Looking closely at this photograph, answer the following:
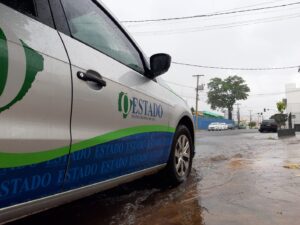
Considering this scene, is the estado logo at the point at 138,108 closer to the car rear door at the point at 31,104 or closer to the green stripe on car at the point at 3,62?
the car rear door at the point at 31,104

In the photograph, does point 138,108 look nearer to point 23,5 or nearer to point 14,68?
point 23,5

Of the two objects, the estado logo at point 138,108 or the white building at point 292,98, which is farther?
the white building at point 292,98

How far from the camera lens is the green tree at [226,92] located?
81125 millimetres

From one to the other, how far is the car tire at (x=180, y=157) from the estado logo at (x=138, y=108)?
61cm

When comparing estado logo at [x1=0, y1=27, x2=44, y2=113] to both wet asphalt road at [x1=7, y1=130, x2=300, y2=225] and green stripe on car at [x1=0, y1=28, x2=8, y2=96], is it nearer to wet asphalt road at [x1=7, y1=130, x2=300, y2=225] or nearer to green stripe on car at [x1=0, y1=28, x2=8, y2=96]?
green stripe on car at [x1=0, y1=28, x2=8, y2=96]

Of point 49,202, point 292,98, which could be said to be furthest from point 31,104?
point 292,98

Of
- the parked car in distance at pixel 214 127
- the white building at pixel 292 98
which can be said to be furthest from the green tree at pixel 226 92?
the parked car in distance at pixel 214 127

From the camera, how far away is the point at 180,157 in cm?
434

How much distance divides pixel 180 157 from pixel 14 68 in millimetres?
2757

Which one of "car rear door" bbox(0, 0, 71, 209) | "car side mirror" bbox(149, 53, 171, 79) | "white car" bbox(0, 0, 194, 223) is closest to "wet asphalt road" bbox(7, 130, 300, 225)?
"white car" bbox(0, 0, 194, 223)

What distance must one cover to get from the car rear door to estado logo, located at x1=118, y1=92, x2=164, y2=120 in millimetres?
660

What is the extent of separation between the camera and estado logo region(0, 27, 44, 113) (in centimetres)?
183

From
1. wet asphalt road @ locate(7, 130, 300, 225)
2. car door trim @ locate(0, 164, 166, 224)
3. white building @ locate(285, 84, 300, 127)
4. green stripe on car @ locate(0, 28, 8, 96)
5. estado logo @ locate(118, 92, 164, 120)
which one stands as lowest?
wet asphalt road @ locate(7, 130, 300, 225)

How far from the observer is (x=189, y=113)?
182 inches
